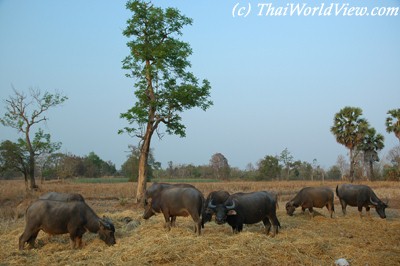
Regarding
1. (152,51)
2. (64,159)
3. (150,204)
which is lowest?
(150,204)

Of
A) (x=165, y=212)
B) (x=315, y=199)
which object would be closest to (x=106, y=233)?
(x=165, y=212)

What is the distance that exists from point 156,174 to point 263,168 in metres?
24.4

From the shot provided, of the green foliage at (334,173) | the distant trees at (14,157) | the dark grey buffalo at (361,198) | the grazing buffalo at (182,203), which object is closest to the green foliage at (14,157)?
the distant trees at (14,157)

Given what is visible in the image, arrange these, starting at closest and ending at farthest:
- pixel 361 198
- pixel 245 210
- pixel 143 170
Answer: pixel 245 210 < pixel 361 198 < pixel 143 170

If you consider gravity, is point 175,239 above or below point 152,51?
below

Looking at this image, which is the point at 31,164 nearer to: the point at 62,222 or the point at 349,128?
the point at 62,222

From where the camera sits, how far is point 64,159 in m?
57.6

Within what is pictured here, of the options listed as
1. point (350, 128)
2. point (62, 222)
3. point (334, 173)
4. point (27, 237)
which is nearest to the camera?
point (27, 237)

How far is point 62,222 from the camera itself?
9.29 metres

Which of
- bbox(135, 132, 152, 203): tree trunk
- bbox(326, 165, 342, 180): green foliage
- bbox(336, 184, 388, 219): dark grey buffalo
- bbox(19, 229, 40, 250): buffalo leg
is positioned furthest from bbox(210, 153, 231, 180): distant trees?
bbox(19, 229, 40, 250): buffalo leg

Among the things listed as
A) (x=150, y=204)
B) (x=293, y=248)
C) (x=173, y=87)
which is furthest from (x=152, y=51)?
(x=293, y=248)

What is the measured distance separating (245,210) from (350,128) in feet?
127

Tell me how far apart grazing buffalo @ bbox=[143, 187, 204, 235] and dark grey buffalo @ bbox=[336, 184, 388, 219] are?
890cm

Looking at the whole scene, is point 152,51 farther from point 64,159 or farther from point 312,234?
point 64,159
